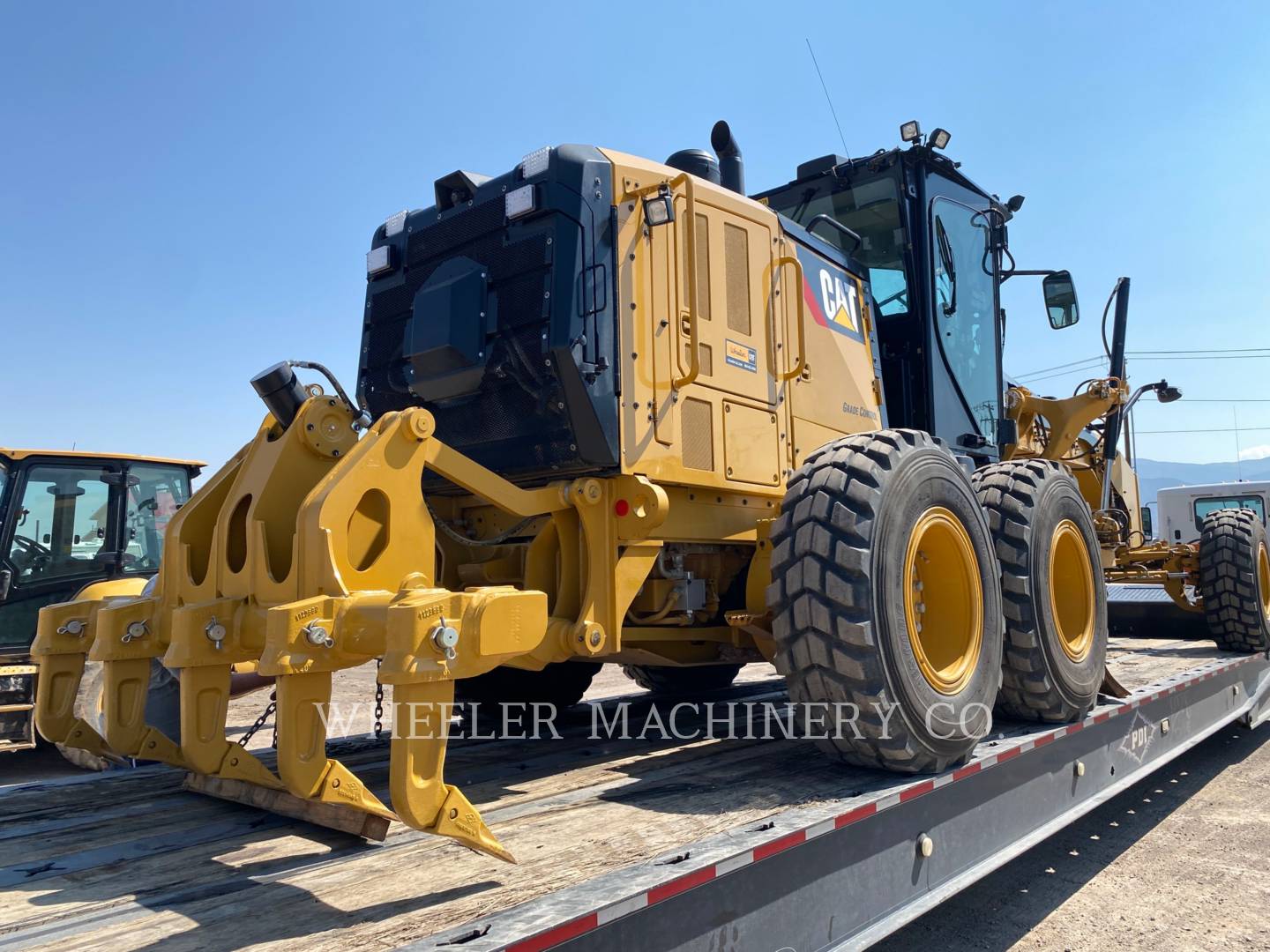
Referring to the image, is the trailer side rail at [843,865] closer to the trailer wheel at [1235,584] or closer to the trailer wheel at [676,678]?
the trailer wheel at [676,678]

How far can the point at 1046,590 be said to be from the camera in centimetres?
464

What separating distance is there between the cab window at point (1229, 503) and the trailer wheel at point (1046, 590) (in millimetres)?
10122

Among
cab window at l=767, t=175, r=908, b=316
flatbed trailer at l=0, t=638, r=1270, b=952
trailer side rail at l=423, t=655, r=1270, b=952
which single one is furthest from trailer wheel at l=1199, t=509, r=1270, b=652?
cab window at l=767, t=175, r=908, b=316

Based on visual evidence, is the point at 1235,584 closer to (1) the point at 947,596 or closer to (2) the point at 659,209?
(1) the point at 947,596

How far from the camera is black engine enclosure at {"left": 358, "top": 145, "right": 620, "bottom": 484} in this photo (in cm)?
380

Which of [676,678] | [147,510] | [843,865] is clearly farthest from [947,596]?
[147,510]

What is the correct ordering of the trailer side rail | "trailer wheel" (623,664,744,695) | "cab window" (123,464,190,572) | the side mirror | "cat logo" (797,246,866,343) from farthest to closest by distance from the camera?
"cab window" (123,464,190,572)
"trailer wheel" (623,664,744,695)
the side mirror
"cat logo" (797,246,866,343)
the trailer side rail

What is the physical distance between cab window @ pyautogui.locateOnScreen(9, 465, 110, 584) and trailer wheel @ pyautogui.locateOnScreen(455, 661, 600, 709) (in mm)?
4619

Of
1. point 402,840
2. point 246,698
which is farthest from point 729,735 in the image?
point 246,698

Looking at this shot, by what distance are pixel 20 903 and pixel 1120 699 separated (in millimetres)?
4991

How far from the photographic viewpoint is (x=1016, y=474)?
493 cm

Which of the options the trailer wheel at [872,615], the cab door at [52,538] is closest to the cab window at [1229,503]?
the trailer wheel at [872,615]

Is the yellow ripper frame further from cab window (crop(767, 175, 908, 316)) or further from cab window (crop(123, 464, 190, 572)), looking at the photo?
cab window (crop(123, 464, 190, 572))

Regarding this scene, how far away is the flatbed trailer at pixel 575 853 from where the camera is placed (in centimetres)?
233
